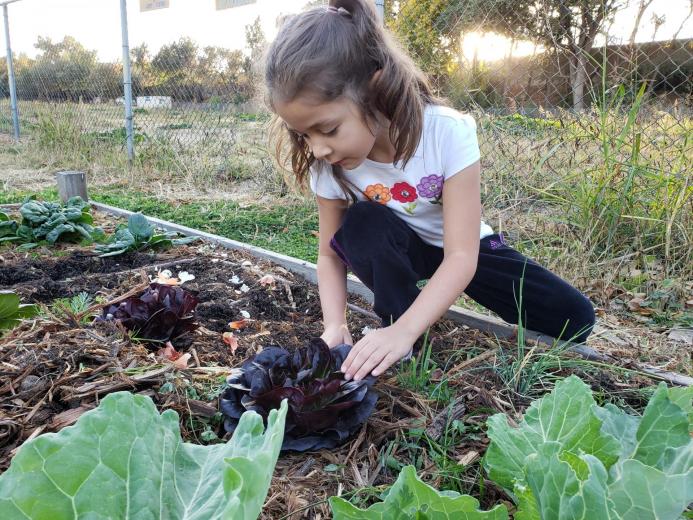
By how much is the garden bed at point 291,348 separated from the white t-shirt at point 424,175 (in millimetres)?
440

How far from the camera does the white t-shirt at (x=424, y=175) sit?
6.30 ft

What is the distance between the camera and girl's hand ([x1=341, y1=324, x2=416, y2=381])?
4.77 feet

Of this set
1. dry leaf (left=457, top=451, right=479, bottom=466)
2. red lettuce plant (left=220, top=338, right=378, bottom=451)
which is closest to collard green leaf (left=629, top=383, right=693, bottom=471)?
dry leaf (left=457, top=451, right=479, bottom=466)

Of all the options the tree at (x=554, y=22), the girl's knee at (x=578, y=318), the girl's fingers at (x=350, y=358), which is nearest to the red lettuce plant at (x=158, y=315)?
the girl's fingers at (x=350, y=358)

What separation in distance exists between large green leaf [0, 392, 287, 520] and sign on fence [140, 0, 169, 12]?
7.49 metres

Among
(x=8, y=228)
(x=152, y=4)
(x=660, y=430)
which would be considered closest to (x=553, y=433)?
(x=660, y=430)

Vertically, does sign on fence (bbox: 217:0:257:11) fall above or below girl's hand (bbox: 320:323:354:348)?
above

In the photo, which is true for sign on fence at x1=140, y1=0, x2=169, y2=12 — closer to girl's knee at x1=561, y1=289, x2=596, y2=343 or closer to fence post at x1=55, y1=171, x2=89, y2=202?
fence post at x1=55, y1=171, x2=89, y2=202

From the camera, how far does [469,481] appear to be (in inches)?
46.9

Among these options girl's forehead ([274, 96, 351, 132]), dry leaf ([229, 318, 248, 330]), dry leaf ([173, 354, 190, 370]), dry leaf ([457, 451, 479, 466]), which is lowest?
dry leaf ([229, 318, 248, 330])

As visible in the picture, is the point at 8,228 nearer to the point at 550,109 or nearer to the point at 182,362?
the point at 182,362

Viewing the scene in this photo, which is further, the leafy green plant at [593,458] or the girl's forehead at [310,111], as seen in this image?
the girl's forehead at [310,111]

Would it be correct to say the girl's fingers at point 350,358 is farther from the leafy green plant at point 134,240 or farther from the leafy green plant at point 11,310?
the leafy green plant at point 134,240

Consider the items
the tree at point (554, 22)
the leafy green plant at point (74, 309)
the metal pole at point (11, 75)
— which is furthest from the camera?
the metal pole at point (11, 75)
